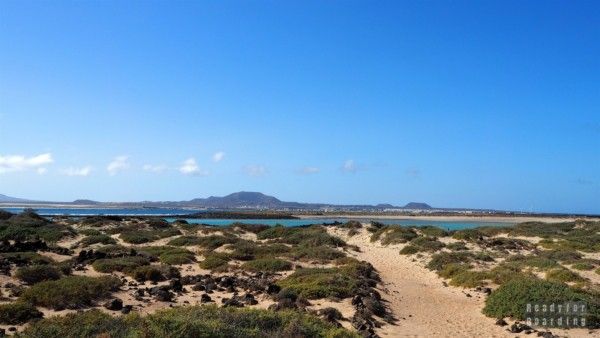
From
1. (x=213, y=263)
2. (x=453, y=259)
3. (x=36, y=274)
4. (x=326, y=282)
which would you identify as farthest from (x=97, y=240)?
(x=453, y=259)

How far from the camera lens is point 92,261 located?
24.0 m

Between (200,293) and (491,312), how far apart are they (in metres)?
10.8

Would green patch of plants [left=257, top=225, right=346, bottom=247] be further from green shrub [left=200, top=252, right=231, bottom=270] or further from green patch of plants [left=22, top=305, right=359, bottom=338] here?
green patch of plants [left=22, top=305, right=359, bottom=338]

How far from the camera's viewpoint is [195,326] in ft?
27.1

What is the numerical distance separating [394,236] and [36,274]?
30.0 metres

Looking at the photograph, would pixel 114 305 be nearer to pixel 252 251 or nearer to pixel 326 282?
pixel 326 282

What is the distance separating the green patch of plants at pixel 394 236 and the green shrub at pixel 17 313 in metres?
31.4

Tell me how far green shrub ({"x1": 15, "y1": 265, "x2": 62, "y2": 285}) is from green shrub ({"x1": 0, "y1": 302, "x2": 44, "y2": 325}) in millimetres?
5479

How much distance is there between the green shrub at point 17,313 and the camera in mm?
12189

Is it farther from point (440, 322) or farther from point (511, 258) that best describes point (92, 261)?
point (511, 258)

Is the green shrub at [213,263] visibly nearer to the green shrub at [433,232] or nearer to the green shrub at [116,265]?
the green shrub at [116,265]

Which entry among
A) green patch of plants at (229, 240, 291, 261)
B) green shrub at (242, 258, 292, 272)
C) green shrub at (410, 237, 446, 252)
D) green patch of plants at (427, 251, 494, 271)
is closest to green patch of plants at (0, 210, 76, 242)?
green patch of plants at (229, 240, 291, 261)

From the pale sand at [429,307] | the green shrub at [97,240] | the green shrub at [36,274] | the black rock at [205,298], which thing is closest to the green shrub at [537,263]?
the pale sand at [429,307]

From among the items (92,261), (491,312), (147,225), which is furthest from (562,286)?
(147,225)
